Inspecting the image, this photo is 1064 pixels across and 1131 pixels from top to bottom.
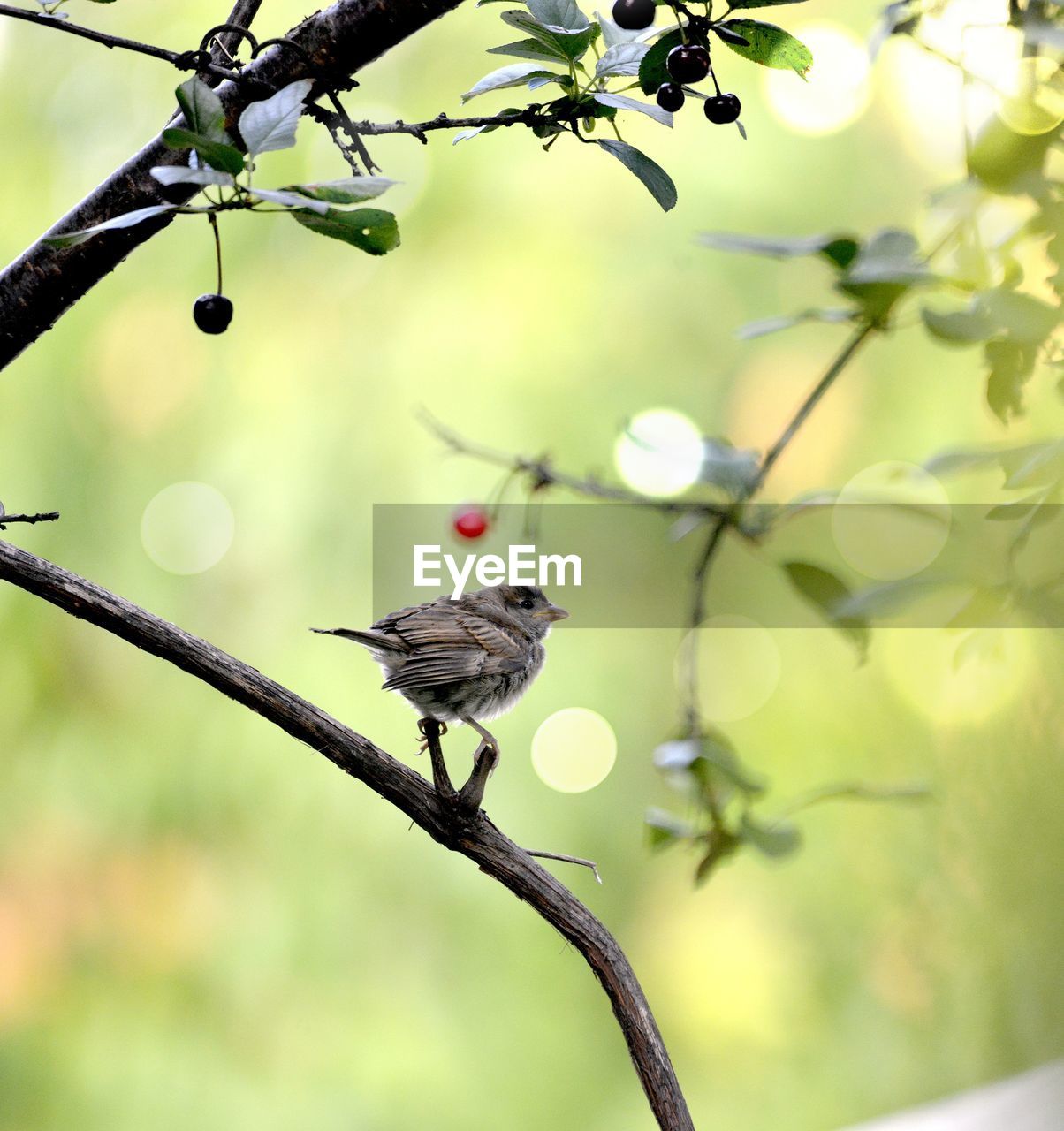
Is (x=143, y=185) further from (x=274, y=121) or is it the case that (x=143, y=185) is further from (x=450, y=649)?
(x=450, y=649)

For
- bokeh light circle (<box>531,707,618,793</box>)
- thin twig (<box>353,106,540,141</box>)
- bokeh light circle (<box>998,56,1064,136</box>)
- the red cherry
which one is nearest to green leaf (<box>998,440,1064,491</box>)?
bokeh light circle (<box>998,56,1064,136</box>)

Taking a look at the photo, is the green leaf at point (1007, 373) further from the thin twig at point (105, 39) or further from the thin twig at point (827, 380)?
the thin twig at point (105, 39)

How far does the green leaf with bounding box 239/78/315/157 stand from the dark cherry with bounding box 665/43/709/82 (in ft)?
0.46

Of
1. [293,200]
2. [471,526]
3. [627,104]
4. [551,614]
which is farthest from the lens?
[471,526]

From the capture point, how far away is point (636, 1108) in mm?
1597

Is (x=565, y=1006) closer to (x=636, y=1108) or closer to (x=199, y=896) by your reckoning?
(x=636, y=1108)

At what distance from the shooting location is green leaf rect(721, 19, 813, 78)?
1.39 ft

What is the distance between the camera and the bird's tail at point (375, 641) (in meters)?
0.53

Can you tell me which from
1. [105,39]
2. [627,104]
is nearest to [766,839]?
[627,104]

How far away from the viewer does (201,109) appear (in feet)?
1.19

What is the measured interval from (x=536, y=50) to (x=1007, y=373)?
0.74ft

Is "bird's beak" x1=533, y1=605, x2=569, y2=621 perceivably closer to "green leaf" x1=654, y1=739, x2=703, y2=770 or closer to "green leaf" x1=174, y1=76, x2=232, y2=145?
"green leaf" x1=654, y1=739, x2=703, y2=770

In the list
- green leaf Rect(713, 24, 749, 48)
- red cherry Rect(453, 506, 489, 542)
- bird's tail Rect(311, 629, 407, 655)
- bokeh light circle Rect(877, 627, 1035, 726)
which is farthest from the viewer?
bokeh light circle Rect(877, 627, 1035, 726)

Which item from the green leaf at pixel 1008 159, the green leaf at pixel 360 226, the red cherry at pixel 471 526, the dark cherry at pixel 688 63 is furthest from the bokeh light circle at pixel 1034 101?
the red cherry at pixel 471 526
